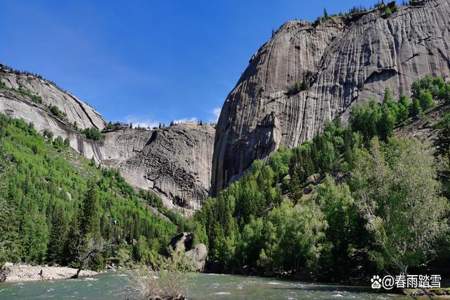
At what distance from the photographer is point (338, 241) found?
4953 cm

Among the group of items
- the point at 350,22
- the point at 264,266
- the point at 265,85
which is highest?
the point at 350,22

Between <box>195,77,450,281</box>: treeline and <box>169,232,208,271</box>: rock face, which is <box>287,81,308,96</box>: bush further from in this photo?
<box>169,232,208,271</box>: rock face

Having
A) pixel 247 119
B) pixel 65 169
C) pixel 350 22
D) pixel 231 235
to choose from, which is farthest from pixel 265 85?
pixel 65 169

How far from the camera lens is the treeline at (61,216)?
50.8 metres

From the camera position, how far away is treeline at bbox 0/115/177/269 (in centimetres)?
5084

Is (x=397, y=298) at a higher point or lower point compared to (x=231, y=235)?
lower

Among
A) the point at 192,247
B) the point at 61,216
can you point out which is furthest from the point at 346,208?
the point at 61,216

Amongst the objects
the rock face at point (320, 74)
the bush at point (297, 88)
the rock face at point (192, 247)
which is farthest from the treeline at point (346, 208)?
the bush at point (297, 88)

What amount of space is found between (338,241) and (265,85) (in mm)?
107401

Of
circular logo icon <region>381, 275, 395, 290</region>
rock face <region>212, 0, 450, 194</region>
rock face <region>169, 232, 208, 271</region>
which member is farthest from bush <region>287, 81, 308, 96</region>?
circular logo icon <region>381, 275, 395, 290</region>

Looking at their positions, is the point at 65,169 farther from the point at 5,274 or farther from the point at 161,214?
the point at 5,274

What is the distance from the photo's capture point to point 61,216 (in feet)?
308

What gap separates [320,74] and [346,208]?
103 m

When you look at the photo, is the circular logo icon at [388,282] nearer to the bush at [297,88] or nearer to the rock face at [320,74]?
the rock face at [320,74]
